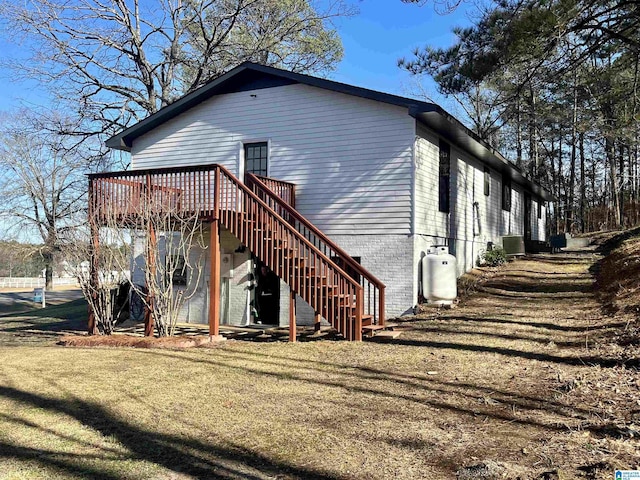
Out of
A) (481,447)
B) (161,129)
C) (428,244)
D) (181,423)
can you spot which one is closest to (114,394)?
(181,423)

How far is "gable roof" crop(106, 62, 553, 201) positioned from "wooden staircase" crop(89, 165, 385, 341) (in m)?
2.93

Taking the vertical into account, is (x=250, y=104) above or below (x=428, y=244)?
above

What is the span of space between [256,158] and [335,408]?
30.3ft

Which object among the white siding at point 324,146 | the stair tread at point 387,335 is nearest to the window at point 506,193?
the white siding at point 324,146

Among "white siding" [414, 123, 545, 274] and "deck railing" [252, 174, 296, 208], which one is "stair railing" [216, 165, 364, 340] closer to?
"deck railing" [252, 174, 296, 208]

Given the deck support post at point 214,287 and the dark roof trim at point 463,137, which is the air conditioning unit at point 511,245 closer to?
the dark roof trim at point 463,137

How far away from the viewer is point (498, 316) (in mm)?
10406

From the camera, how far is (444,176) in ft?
45.1

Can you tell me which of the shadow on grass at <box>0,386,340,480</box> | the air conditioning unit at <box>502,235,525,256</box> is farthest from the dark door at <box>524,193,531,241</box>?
the shadow on grass at <box>0,386,340,480</box>

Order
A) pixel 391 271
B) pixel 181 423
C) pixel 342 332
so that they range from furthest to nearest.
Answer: pixel 391 271
pixel 342 332
pixel 181 423

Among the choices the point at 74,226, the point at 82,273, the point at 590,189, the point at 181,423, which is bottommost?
the point at 181,423

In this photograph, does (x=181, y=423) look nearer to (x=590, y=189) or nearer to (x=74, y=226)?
(x=74, y=226)

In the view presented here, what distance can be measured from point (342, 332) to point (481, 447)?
553 centimetres

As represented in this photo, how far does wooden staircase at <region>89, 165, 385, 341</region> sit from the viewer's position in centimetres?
971
